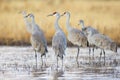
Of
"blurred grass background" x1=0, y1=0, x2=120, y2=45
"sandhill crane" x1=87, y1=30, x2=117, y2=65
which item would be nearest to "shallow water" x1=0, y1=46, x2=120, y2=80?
"sandhill crane" x1=87, y1=30, x2=117, y2=65

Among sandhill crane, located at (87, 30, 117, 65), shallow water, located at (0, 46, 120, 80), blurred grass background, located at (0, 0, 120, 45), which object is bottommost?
shallow water, located at (0, 46, 120, 80)

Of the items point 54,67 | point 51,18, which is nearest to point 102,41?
point 54,67

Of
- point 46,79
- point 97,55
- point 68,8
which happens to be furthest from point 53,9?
point 46,79

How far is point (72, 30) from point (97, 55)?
147cm

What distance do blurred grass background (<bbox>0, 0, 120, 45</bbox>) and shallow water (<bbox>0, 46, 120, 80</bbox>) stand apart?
218 centimetres

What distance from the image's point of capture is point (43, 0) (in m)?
33.2

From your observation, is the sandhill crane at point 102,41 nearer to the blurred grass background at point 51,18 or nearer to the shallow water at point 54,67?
the shallow water at point 54,67

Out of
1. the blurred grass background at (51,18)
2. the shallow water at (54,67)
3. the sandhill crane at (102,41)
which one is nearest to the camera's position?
the shallow water at (54,67)

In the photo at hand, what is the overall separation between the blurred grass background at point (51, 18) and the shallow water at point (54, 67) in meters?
2.18

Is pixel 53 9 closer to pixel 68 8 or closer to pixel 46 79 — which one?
pixel 68 8

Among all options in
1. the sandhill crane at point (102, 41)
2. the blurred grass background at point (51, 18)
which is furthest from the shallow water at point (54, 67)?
the blurred grass background at point (51, 18)

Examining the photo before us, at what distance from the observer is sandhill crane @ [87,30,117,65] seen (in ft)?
65.6

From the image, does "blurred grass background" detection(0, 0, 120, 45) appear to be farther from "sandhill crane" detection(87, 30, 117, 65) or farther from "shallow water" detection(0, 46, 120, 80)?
"sandhill crane" detection(87, 30, 117, 65)

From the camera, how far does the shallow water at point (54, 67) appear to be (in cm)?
1666
